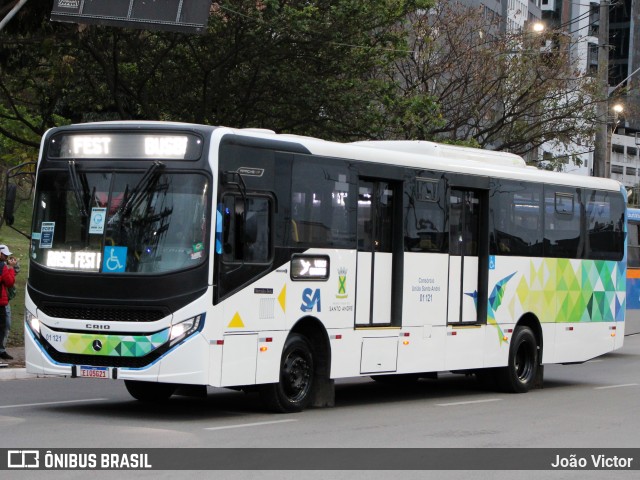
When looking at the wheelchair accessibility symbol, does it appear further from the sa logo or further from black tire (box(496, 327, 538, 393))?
black tire (box(496, 327, 538, 393))

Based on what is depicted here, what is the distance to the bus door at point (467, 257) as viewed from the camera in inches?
696

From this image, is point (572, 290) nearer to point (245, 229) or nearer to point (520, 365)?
point (520, 365)

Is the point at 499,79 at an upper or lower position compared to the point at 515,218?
upper

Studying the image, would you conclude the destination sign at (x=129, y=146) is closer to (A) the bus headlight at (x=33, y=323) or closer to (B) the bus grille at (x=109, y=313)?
(B) the bus grille at (x=109, y=313)

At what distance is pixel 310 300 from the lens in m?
15.0

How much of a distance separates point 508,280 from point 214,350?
260 inches

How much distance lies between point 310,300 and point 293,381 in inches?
37.4

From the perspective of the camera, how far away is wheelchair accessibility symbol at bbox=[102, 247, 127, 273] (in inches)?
535

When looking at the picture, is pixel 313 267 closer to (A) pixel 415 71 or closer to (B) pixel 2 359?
(B) pixel 2 359

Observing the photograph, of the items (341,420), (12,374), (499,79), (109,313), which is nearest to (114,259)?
(109,313)

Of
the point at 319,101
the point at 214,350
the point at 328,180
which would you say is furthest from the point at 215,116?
the point at 214,350

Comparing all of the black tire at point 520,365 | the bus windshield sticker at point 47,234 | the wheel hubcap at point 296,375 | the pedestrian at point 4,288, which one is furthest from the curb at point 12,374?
the black tire at point 520,365

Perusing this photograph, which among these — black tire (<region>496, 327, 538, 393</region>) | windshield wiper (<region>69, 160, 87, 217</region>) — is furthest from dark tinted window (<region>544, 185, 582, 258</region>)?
windshield wiper (<region>69, 160, 87, 217</region>)

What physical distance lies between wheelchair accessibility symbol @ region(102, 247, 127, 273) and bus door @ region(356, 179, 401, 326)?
3.31 metres
